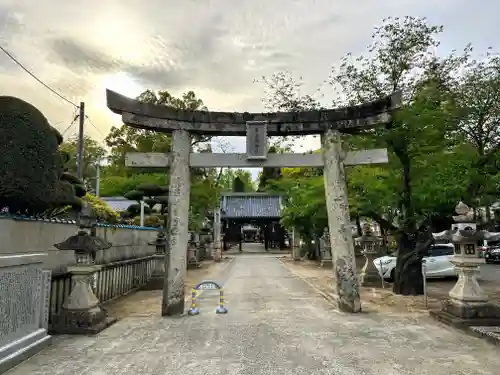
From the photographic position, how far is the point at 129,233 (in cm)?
1486

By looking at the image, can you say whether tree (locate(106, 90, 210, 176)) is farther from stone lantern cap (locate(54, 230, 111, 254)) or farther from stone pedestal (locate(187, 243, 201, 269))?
stone lantern cap (locate(54, 230, 111, 254))

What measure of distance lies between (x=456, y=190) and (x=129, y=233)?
11.1 metres

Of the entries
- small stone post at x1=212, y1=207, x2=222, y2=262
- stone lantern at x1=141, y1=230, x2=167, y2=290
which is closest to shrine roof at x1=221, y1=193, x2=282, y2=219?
small stone post at x1=212, y1=207, x2=222, y2=262

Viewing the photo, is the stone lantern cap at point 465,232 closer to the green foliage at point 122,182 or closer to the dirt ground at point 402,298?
the dirt ground at point 402,298

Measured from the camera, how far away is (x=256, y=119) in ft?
33.2

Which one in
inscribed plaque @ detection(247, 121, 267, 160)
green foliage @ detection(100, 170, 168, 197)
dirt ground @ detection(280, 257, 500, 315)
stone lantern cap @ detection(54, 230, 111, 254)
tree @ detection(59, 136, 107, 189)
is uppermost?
tree @ detection(59, 136, 107, 189)

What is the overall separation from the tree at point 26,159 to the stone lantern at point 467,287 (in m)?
9.09

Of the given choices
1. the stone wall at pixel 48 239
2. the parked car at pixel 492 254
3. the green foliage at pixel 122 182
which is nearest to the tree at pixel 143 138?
the green foliage at pixel 122 182

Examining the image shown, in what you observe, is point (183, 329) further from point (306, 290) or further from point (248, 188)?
point (248, 188)

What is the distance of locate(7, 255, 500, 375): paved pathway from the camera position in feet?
18.0

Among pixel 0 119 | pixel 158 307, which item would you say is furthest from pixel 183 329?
pixel 0 119

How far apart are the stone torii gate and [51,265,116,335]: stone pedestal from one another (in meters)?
1.86

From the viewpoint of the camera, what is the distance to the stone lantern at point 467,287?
794 cm

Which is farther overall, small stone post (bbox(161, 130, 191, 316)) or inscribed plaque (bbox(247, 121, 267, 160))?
inscribed plaque (bbox(247, 121, 267, 160))
